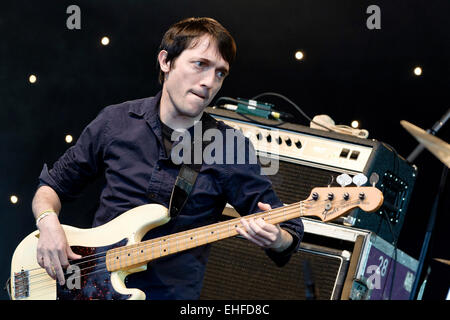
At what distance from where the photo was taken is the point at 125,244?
8.18 ft

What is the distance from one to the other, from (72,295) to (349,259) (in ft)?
4.25

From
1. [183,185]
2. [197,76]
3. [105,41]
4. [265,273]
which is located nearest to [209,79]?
[197,76]

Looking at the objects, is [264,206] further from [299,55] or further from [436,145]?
[299,55]

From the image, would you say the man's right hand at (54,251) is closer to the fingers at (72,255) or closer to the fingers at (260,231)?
the fingers at (72,255)

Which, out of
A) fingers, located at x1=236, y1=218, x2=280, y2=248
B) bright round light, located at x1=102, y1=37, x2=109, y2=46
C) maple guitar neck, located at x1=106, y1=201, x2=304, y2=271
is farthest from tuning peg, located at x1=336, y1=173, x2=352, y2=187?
bright round light, located at x1=102, y1=37, x2=109, y2=46

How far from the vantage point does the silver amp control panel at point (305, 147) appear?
10.7ft

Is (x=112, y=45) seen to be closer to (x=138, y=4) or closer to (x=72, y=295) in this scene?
(x=138, y=4)

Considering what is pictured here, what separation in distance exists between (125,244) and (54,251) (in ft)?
0.90

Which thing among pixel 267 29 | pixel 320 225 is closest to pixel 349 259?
pixel 320 225

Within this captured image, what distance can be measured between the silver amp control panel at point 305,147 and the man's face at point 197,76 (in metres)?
0.69

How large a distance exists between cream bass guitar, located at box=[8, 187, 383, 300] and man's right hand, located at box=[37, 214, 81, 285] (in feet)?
0.10

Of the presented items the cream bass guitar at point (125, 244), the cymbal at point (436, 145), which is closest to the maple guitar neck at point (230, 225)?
the cream bass guitar at point (125, 244)
